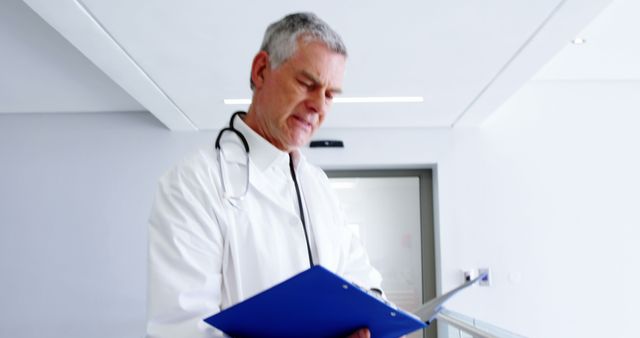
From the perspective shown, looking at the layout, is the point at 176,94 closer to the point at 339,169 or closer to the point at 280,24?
the point at 339,169

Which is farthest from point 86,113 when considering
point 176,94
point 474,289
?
→ point 474,289

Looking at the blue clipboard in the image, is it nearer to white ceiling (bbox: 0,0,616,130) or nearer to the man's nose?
the man's nose

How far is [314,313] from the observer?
0.96 meters

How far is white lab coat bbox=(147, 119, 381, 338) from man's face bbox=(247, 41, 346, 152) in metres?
0.05

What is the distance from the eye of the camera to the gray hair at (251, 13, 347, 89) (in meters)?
1.25

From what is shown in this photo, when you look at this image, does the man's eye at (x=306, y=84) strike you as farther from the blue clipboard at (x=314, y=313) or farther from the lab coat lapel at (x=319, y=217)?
the blue clipboard at (x=314, y=313)

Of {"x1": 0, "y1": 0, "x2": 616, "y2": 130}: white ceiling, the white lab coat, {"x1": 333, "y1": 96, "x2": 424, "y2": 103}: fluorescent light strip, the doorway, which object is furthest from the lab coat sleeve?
the doorway

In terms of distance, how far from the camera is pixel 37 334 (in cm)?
468

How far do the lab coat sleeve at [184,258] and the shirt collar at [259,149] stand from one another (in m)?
0.17

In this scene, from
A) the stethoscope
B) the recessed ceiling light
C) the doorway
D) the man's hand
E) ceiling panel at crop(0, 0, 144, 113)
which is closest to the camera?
the man's hand

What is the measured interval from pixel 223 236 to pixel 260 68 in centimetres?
41

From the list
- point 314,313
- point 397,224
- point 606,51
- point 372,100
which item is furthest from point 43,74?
point 606,51

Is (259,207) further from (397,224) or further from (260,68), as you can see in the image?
(397,224)

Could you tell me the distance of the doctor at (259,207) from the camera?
1.04 m
